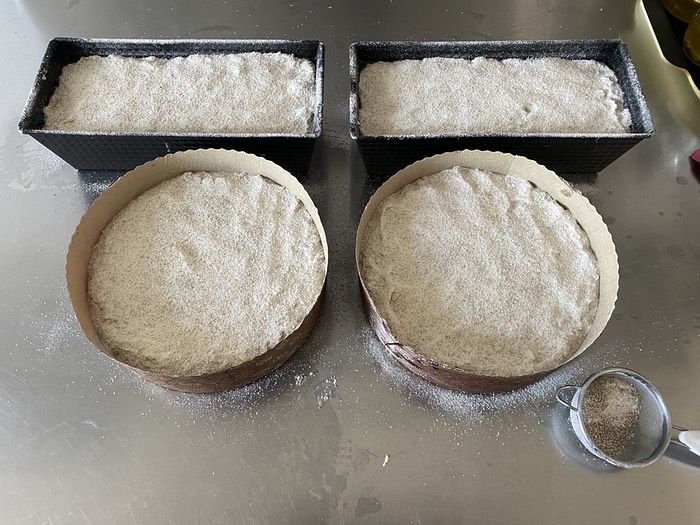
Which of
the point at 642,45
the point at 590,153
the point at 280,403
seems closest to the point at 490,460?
the point at 280,403

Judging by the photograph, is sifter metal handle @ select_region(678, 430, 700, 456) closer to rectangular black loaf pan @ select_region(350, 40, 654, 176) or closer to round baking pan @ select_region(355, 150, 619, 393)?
round baking pan @ select_region(355, 150, 619, 393)

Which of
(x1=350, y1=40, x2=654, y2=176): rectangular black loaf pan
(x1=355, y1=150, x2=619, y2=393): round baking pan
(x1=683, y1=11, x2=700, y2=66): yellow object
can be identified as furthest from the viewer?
(x1=683, y1=11, x2=700, y2=66): yellow object

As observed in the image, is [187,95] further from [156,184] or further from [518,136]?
[518,136]

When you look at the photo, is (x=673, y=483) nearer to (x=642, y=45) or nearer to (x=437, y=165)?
(x=437, y=165)

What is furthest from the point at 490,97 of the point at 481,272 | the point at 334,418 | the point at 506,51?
the point at 334,418

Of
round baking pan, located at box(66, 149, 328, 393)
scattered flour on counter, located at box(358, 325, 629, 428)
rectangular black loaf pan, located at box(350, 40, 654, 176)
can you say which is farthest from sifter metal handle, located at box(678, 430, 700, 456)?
round baking pan, located at box(66, 149, 328, 393)
